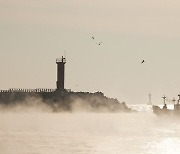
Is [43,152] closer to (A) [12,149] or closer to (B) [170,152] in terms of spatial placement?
(A) [12,149]

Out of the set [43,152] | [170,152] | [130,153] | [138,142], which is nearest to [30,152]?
[43,152]

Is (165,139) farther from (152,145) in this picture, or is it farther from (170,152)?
(170,152)

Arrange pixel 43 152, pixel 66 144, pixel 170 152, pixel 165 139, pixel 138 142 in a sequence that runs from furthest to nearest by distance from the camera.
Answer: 1. pixel 165 139
2. pixel 138 142
3. pixel 66 144
4. pixel 170 152
5. pixel 43 152

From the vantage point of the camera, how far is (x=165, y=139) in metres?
113

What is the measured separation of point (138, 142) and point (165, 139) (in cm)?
1082

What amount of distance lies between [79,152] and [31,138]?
23241mm

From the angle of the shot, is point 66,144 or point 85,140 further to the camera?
point 85,140

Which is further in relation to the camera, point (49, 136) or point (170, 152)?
point (49, 136)

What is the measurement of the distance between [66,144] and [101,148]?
256 inches

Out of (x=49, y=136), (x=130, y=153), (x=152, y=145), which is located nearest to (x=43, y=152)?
(x=130, y=153)

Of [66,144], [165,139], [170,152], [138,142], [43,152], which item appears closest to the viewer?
[43,152]

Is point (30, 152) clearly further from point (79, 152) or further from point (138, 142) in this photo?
point (138, 142)

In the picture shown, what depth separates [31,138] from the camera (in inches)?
4178

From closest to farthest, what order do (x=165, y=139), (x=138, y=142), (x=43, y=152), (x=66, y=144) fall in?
(x=43, y=152), (x=66, y=144), (x=138, y=142), (x=165, y=139)
